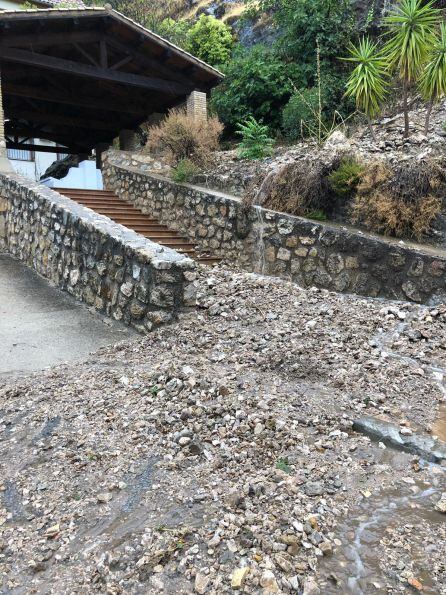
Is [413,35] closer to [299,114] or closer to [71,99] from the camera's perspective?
[299,114]

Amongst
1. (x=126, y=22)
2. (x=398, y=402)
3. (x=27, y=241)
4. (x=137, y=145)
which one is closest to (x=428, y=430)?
(x=398, y=402)

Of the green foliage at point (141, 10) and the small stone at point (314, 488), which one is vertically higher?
the green foliage at point (141, 10)

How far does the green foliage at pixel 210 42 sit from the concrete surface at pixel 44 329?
38.4 ft

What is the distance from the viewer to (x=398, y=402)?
114 inches

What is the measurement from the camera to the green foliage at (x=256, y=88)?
11.9 meters

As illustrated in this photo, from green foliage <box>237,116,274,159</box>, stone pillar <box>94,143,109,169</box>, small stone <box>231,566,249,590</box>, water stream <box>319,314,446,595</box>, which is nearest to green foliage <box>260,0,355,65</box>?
green foliage <box>237,116,274,159</box>

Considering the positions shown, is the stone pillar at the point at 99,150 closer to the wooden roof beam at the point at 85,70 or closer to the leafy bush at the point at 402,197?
the wooden roof beam at the point at 85,70

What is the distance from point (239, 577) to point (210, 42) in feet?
53.4

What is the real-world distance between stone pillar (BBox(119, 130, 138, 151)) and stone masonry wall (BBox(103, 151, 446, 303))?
19.7 ft

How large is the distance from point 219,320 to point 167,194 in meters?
5.23

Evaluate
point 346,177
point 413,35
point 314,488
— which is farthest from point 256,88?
point 314,488

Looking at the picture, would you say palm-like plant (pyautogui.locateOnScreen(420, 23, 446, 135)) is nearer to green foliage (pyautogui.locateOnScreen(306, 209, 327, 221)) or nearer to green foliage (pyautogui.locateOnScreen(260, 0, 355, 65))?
green foliage (pyautogui.locateOnScreen(306, 209, 327, 221))

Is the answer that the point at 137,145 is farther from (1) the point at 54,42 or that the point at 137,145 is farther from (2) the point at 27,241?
(2) the point at 27,241

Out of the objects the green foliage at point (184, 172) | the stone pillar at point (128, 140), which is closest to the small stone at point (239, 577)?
the green foliage at point (184, 172)
